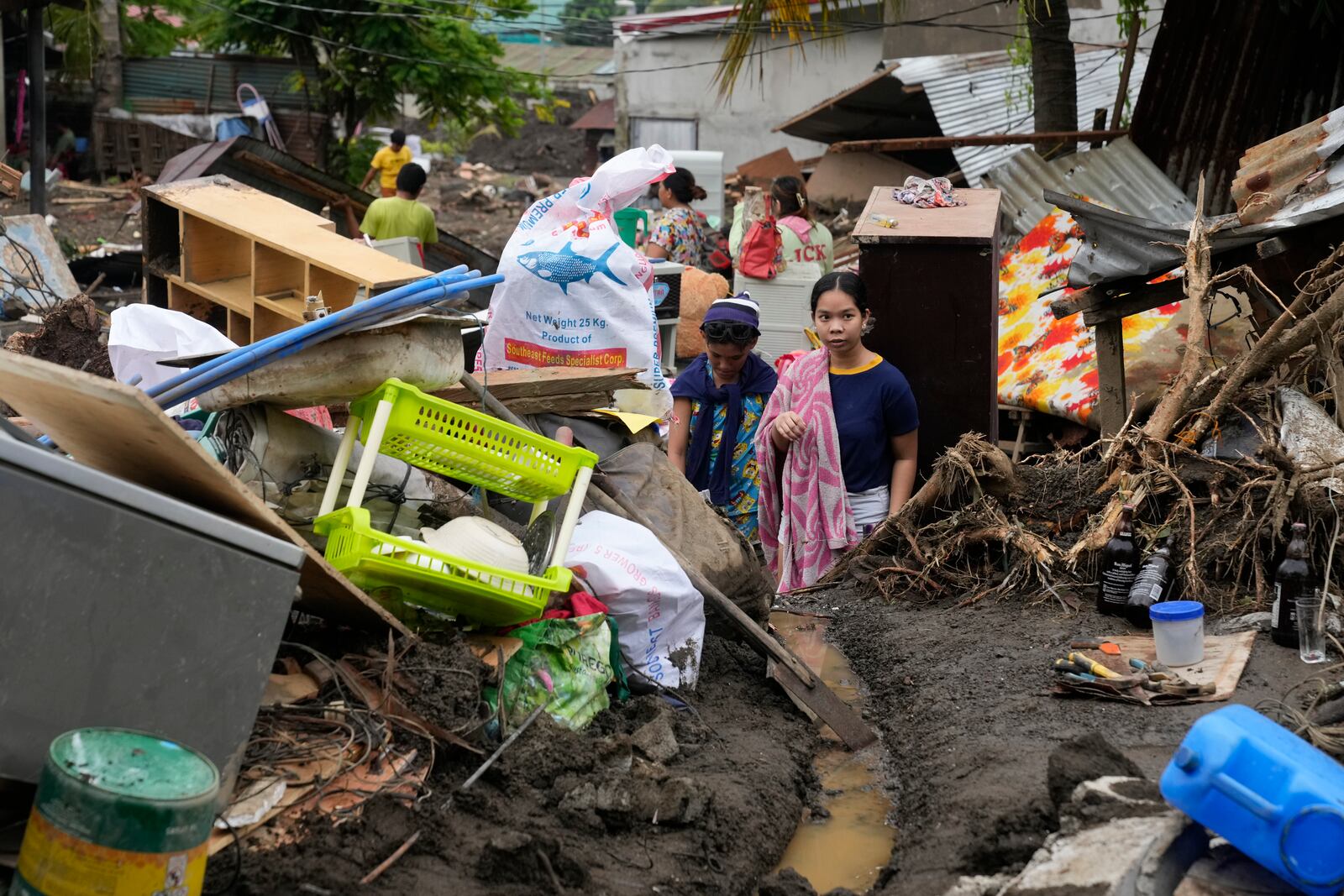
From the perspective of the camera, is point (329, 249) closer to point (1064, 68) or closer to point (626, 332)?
point (626, 332)

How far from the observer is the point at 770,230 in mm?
10719

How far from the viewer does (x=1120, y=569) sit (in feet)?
17.1

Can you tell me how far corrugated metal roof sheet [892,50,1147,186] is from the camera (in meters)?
16.9

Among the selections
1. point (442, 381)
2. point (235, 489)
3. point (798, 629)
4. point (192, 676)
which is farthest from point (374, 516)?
point (798, 629)

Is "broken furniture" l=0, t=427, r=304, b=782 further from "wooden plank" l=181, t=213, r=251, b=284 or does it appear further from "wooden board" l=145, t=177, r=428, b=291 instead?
"wooden plank" l=181, t=213, r=251, b=284

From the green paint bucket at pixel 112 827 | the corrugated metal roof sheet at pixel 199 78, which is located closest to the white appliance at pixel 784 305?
the green paint bucket at pixel 112 827

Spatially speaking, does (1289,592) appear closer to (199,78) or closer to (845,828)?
(845,828)

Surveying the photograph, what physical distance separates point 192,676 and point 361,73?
18258 millimetres

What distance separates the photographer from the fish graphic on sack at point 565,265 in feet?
18.3

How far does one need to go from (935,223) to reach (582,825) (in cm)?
415

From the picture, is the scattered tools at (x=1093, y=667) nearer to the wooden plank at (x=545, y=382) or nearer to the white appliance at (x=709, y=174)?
the wooden plank at (x=545, y=382)

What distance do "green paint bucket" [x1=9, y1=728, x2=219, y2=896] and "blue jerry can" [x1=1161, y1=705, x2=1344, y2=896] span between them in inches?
76.4

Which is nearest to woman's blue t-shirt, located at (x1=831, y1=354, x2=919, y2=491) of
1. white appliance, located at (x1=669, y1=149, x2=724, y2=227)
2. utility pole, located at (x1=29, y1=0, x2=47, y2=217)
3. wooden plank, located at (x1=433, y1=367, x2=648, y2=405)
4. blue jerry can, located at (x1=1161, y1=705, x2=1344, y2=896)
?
wooden plank, located at (x1=433, y1=367, x2=648, y2=405)

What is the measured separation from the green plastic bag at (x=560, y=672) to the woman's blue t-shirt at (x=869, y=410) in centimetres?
226
